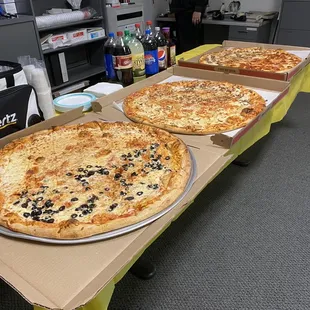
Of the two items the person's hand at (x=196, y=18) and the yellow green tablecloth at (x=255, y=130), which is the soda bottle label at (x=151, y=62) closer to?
the yellow green tablecloth at (x=255, y=130)

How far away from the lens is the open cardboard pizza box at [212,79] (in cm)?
126

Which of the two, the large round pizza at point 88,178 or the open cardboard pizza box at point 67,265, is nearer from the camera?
the open cardboard pizza box at point 67,265

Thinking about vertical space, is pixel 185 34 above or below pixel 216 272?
above

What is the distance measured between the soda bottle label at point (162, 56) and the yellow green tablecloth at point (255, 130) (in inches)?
15.9

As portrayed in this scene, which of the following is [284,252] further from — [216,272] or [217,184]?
[217,184]

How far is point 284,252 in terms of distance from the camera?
1.70m

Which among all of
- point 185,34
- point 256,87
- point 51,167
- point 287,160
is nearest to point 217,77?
point 256,87

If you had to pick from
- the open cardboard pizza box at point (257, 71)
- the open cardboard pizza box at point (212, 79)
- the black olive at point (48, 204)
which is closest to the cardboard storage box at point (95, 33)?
the open cardboard pizza box at point (257, 71)

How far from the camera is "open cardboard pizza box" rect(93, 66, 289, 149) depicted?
1.26m

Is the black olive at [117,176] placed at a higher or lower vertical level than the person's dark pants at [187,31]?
higher

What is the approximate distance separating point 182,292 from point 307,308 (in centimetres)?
56

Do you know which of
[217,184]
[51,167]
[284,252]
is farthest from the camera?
[217,184]

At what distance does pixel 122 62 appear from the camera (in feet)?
5.88

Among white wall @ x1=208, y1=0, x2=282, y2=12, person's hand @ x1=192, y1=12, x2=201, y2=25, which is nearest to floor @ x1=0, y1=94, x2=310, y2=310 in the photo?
person's hand @ x1=192, y1=12, x2=201, y2=25
